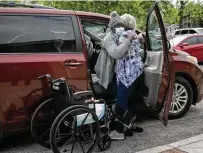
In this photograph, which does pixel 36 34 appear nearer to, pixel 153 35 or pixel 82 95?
pixel 82 95

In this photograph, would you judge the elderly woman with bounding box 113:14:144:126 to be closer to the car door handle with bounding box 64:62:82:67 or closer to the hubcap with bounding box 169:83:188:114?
the car door handle with bounding box 64:62:82:67

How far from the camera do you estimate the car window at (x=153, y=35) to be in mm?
4981

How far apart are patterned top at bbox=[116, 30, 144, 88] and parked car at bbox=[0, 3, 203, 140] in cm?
22

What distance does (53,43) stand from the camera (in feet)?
15.5

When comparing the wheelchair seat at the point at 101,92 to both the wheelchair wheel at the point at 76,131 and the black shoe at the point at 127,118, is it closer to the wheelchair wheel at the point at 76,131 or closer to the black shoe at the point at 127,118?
the black shoe at the point at 127,118

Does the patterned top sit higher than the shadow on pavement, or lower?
higher

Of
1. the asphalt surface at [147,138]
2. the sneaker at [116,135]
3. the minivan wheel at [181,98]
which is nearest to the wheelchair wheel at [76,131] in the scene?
the asphalt surface at [147,138]

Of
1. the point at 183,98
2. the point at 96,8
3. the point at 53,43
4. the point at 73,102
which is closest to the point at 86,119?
the point at 73,102

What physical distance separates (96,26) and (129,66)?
3.04 ft

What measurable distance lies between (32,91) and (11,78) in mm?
315

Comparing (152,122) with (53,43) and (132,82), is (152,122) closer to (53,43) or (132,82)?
(132,82)

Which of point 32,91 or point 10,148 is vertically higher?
point 32,91

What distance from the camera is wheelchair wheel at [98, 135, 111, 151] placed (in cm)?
445

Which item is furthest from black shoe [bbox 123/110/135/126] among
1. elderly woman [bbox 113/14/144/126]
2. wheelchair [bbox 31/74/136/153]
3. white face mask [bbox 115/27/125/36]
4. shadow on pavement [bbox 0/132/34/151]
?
shadow on pavement [bbox 0/132/34/151]
